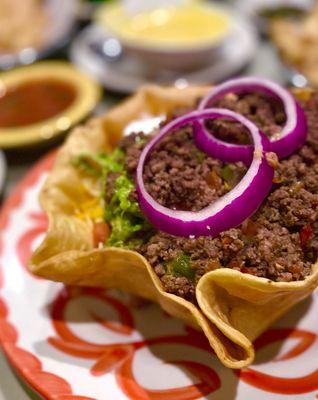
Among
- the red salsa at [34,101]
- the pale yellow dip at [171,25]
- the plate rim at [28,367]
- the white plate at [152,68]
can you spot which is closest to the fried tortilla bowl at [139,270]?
the plate rim at [28,367]

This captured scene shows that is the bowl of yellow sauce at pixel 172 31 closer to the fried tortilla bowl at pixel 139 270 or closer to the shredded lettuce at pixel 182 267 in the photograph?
the fried tortilla bowl at pixel 139 270

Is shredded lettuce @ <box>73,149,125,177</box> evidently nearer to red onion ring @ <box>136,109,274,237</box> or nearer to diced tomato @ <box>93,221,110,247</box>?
diced tomato @ <box>93,221,110,247</box>

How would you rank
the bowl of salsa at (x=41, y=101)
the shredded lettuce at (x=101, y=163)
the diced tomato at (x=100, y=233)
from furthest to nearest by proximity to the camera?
the bowl of salsa at (x=41, y=101)
the shredded lettuce at (x=101, y=163)
the diced tomato at (x=100, y=233)

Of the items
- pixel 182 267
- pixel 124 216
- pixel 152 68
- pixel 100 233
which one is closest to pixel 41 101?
pixel 152 68

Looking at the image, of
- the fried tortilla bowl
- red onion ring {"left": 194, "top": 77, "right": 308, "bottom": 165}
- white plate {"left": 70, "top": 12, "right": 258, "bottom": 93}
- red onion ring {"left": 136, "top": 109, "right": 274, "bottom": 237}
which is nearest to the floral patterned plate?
the fried tortilla bowl

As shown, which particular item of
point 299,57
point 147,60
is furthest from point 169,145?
point 147,60

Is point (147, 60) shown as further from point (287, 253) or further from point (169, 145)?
point (287, 253)

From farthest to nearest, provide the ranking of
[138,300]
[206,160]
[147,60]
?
[147,60]
[138,300]
[206,160]
